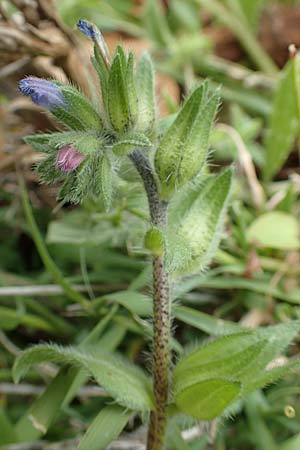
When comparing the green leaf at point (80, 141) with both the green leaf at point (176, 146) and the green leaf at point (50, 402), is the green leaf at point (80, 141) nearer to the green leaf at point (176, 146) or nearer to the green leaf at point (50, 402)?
the green leaf at point (176, 146)

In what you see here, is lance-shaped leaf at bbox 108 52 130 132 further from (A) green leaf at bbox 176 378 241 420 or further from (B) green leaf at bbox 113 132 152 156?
(A) green leaf at bbox 176 378 241 420

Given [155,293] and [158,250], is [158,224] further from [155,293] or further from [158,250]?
[155,293]

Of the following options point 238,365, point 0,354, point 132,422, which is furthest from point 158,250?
point 0,354

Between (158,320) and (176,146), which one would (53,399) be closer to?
(158,320)

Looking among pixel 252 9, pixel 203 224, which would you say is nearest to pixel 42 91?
pixel 203 224

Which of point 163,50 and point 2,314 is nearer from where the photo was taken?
point 2,314

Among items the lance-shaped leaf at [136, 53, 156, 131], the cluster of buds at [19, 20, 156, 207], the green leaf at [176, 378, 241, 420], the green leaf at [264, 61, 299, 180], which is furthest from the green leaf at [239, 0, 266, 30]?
the green leaf at [176, 378, 241, 420]
